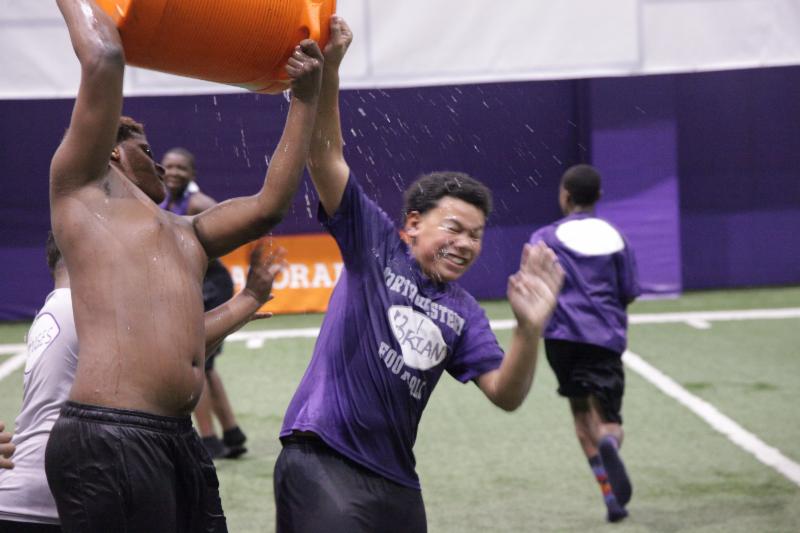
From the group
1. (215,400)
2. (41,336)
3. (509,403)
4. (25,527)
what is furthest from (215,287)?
(509,403)

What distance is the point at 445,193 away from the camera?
11.4ft

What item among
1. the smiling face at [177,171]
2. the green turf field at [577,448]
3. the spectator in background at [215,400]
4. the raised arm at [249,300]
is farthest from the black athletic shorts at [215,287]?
the raised arm at [249,300]

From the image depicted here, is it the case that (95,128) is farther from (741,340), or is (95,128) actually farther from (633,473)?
(741,340)

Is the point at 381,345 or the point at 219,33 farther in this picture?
the point at 381,345

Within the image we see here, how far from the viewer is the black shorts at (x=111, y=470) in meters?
2.79

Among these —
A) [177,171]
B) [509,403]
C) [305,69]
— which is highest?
[305,69]

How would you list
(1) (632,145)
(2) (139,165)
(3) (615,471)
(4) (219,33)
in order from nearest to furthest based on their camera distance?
(4) (219,33) < (2) (139,165) < (3) (615,471) < (1) (632,145)

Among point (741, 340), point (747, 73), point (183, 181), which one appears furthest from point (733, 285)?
point (183, 181)

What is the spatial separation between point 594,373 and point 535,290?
Answer: 3.17 metres

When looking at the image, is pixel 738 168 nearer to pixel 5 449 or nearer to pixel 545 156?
pixel 545 156

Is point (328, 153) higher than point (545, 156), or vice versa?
point (328, 153)

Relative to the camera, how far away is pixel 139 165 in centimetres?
321

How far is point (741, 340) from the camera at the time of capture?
11492mm

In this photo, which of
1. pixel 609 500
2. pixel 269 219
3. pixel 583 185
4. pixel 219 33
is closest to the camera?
pixel 219 33
